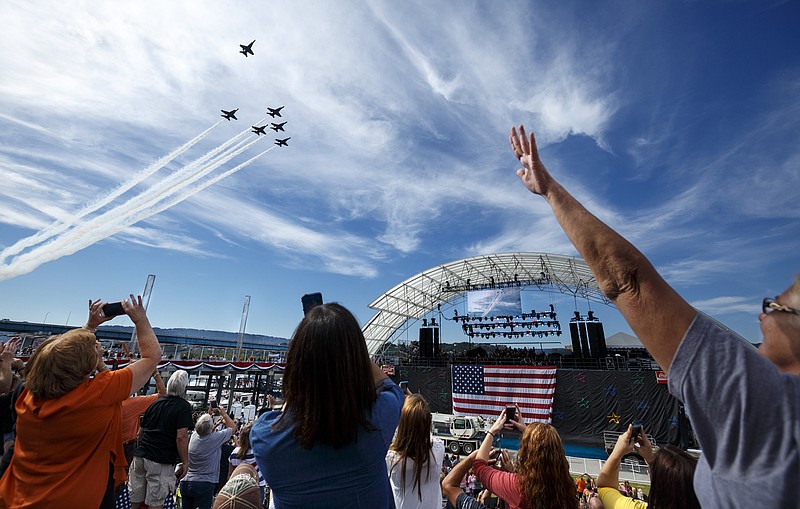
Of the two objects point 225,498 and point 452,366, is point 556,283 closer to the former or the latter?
point 452,366

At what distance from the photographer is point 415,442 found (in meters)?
2.35

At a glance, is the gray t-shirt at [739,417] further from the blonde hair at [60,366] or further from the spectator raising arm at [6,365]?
the spectator raising arm at [6,365]

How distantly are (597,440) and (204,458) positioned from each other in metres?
18.0

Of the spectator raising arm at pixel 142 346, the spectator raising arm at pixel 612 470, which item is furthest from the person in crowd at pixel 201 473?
the spectator raising arm at pixel 612 470

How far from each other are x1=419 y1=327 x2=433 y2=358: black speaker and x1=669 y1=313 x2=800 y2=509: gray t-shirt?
79.2 ft

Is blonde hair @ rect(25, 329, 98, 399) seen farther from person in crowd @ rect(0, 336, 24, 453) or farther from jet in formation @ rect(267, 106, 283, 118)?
jet in formation @ rect(267, 106, 283, 118)

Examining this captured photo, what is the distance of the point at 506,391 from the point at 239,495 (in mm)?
18671

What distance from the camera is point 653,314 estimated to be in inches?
35.8

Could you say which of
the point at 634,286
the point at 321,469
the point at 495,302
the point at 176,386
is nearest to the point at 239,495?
the point at 321,469

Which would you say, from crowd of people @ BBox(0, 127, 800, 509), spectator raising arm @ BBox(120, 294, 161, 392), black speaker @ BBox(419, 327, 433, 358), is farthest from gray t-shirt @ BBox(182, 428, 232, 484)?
black speaker @ BBox(419, 327, 433, 358)

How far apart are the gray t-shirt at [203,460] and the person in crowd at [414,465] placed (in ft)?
9.86

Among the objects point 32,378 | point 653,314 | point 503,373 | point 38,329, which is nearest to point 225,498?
point 32,378

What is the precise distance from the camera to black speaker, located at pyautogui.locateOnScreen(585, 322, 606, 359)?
1937cm

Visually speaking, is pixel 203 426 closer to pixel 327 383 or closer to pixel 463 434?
pixel 327 383
